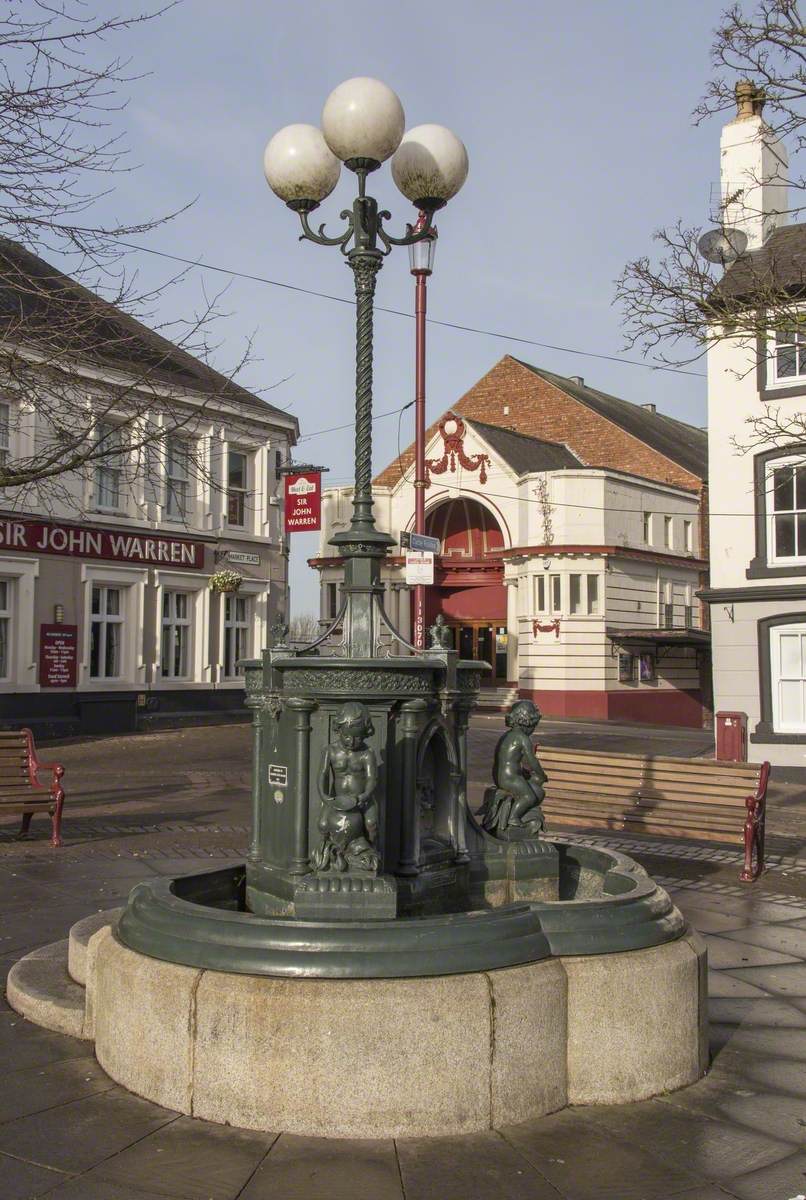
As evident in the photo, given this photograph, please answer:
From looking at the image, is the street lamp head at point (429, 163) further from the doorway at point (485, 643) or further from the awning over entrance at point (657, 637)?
the doorway at point (485, 643)

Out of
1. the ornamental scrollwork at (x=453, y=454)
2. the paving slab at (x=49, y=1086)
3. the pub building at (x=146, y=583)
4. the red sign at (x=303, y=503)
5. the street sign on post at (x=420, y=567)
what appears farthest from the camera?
the ornamental scrollwork at (x=453, y=454)

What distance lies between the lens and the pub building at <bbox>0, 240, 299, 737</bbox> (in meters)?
24.0

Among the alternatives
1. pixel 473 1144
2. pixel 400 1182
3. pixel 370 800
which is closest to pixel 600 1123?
pixel 473 1144

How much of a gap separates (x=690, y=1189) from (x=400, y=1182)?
39.4 inches

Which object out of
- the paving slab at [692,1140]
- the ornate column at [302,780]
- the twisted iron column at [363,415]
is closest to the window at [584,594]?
the twisted iron column at [363,415]

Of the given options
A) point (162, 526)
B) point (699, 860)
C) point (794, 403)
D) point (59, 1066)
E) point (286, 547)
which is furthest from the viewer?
point (286, 547)

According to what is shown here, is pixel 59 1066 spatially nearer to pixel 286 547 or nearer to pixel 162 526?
pixel 162 526

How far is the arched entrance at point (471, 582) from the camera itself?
39469 millimetres

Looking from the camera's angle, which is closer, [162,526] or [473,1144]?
[473,1144]

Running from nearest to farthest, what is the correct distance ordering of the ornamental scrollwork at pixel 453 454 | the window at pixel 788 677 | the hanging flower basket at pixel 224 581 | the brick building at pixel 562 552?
the window at pixel 788 677
the hanging flower basket at pixel 224 581
the brick building at pixel 562 552
the ornamental scrollwork at pixel 453 454

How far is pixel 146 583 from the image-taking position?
2706 cm

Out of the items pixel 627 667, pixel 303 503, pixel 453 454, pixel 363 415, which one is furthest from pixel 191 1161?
pixel 453 454

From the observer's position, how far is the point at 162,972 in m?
4.48

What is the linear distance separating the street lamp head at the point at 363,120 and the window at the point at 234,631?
23.7 metres
